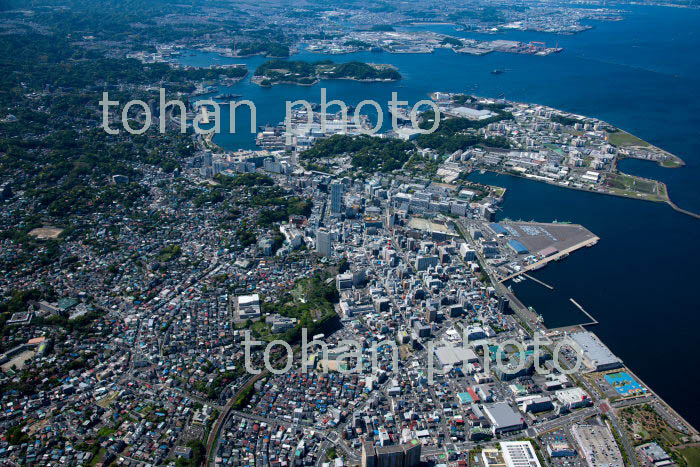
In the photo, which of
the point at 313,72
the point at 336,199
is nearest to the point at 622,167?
the point at 336,199

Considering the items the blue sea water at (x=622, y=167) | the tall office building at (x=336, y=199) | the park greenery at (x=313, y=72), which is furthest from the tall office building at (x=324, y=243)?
the park greenery at (x=313, y=72)

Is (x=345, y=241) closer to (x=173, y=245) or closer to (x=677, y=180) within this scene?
(x=173, y=245)

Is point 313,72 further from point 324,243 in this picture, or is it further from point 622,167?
point 324,243

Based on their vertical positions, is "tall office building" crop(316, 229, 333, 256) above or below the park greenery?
below

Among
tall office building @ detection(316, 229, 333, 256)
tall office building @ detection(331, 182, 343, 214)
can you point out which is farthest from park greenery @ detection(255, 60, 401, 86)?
tall office building @ detection(316, 229, 333, 256)

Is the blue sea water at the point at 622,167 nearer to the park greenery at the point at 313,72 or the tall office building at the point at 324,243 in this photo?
the park greenery at the point at 313,72

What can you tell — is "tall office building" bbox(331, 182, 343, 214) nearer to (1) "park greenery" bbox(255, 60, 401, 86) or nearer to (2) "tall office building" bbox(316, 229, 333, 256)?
(2) "tall office building" bbox(316, 229, 333, 256)
